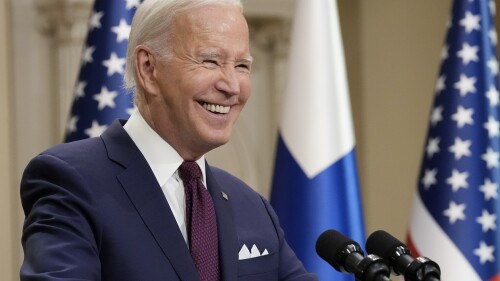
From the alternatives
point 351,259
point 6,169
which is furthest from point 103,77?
point 351,259

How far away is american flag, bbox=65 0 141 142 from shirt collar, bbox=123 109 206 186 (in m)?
1.64

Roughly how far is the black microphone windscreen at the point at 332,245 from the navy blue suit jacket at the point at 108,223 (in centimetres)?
25

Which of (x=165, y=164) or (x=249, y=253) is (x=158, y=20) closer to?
(x=165, y=164)

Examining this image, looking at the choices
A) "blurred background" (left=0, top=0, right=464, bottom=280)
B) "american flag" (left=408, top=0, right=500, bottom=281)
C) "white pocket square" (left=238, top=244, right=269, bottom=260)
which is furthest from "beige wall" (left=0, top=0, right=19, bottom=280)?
"white pocket square" (left=238, top=244, right=269, bottom=260)

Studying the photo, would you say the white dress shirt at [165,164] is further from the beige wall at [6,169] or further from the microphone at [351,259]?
the beige wall at [6,169]

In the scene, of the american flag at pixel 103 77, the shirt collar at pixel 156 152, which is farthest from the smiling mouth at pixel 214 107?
the american flag at pixel 103 77

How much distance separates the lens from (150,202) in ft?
7.04

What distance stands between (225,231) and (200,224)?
0.28 ft

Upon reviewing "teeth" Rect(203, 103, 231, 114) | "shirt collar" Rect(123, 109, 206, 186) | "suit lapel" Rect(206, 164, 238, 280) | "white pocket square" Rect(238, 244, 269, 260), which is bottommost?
"white pocket square" Rect(238, 244, 269, 260)

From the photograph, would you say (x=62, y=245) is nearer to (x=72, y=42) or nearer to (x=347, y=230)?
(x=347, y=230)

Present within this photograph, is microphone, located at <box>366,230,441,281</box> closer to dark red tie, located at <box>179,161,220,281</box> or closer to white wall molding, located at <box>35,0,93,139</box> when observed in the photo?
dark red tie, located at <box>179,161,220,281</box>

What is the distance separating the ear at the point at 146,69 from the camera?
2.29 meters

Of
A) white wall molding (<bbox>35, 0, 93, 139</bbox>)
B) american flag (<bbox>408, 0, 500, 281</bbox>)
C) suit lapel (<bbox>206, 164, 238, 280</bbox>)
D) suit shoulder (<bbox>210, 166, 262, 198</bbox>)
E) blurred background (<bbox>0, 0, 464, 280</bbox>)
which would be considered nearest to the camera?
suit lapel (<bbox>206, 164, 238, 280</bbox>)

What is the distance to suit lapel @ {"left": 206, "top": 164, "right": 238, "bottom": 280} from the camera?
2207 mm
